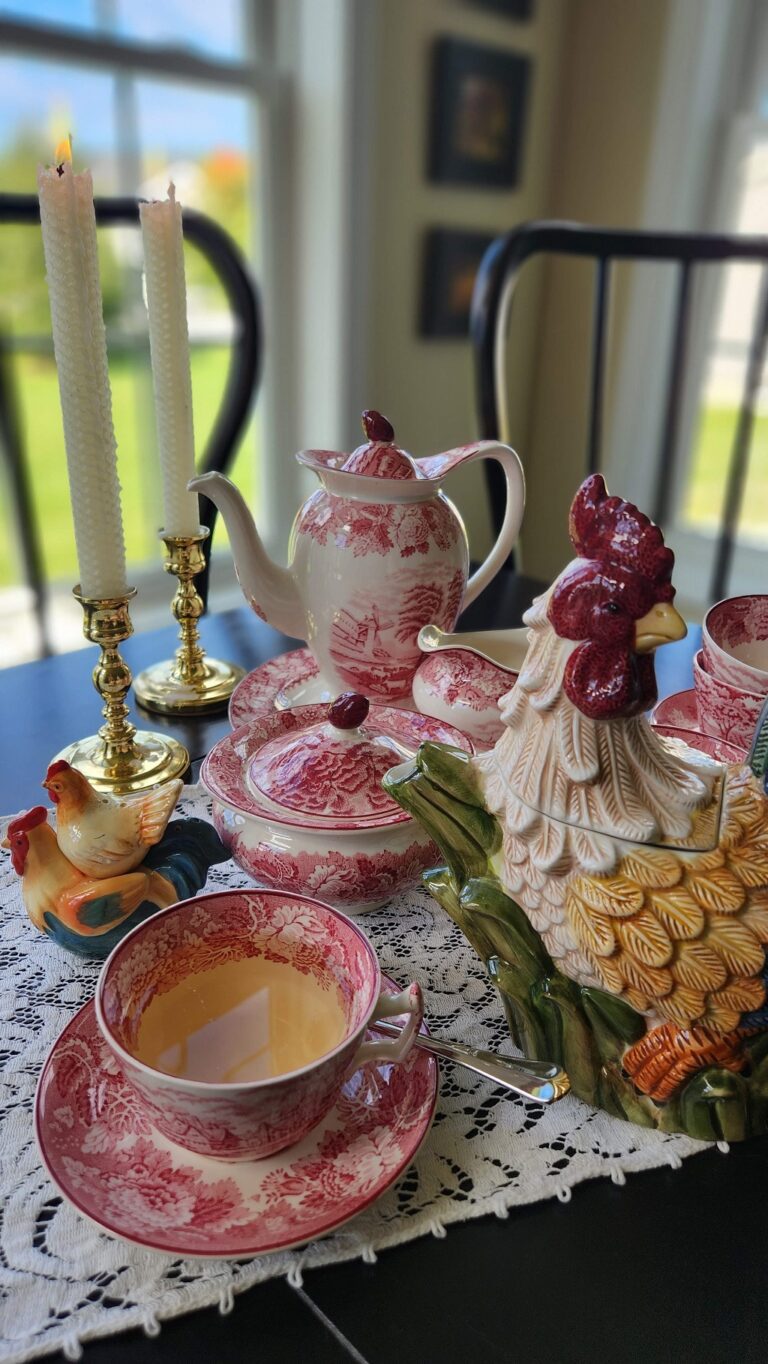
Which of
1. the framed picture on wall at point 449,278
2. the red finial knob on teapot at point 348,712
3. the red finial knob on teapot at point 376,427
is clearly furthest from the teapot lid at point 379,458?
the framed picture on wall at point 449,278

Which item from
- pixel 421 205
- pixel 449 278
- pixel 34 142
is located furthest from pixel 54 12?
pixel 449 278

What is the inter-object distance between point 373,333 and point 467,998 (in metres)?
1.67

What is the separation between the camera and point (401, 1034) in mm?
424

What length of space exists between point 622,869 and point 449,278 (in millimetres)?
1867

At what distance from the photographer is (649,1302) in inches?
14.2

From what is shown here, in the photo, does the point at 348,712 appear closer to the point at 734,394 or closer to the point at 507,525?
the point at 507,525

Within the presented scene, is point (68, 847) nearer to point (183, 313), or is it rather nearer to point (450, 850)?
point (450, 850)

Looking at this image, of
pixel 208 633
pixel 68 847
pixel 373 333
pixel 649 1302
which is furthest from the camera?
pixel 373 333

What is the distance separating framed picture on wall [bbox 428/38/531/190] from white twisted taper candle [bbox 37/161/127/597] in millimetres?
1530

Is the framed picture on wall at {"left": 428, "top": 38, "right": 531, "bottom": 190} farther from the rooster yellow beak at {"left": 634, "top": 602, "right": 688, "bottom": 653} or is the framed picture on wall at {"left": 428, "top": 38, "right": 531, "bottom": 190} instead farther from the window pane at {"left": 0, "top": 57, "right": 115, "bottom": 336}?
the rooster yellow beak at {"left": 634, "top": 602, "right": 688, "bottom": 653}

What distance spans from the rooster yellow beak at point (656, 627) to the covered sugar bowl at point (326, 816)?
193 mm

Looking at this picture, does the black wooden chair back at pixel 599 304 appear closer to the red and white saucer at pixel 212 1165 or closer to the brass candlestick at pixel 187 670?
the brass candlestick at pixel 187 670

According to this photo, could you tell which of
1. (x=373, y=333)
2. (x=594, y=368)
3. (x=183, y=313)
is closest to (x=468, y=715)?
(x=183, y=313)

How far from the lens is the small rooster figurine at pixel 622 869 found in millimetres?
389
